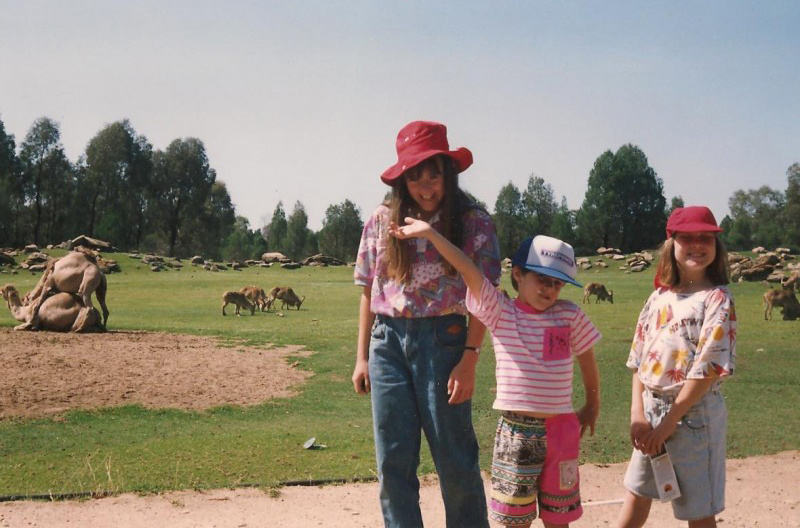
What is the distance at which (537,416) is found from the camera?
3.62m

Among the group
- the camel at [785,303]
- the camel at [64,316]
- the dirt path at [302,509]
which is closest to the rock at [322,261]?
the camel at [785,303]

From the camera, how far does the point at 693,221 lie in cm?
388

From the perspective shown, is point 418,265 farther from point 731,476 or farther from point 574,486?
point 731,476

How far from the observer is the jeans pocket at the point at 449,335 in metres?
3.73

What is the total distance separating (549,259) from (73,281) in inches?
631

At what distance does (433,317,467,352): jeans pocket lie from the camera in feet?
12.2

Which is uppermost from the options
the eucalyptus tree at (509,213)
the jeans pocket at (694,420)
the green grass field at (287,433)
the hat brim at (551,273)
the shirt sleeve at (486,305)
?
the eucalyptus tree at (509,213)

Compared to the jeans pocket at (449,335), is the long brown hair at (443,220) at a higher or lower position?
higher

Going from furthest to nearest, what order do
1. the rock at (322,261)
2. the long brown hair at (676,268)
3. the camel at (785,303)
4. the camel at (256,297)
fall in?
the rock at (322,261) → the camel at (256,297) → the camel at (785,303) → the long brown hair at (676,268)

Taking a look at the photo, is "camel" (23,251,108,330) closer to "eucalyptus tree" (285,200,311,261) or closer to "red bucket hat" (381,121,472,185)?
"red bucket hat" (381,121,472,185)

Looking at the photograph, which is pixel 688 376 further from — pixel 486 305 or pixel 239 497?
pixel 239 497

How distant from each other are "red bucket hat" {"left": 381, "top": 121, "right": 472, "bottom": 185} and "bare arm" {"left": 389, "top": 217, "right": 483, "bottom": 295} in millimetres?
278

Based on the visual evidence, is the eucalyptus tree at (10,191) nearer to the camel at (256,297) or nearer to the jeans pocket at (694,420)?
the camel at (256,297)

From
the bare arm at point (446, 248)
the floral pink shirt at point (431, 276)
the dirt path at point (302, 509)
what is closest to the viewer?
the bare arm at point (446, 248)
